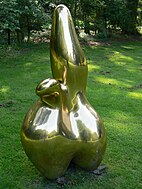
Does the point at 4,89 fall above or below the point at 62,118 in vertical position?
below

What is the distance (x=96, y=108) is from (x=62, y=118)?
8.37 ft

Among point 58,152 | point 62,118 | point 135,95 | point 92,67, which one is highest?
point 62,118

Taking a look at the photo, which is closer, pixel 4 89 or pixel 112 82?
pixel 4 89

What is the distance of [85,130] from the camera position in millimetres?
3104

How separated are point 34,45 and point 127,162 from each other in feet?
26.9

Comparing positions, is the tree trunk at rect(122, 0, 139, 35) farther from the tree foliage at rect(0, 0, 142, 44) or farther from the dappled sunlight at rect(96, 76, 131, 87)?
the dappled sunlight at rect(96, 76, 131, 87)

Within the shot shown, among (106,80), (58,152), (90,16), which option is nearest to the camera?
(58,152)

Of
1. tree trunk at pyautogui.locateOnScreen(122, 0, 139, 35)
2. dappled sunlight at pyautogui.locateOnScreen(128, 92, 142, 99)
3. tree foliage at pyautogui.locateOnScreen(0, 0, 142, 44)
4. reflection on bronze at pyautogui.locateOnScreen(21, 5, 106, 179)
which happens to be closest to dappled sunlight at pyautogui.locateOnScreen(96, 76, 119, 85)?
dappled sunlight at pyautogui.locateOnScreen(128, 92, 142, 99)

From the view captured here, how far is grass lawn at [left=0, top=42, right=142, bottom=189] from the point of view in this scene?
336 cm

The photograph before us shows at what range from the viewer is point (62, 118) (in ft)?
9.98

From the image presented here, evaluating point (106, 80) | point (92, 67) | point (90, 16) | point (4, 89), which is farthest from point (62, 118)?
point (90, 16)

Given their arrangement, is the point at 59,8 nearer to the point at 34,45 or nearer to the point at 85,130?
the point at 85,130

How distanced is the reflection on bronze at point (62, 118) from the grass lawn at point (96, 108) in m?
0.31

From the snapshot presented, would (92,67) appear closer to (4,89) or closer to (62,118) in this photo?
(4,89)
